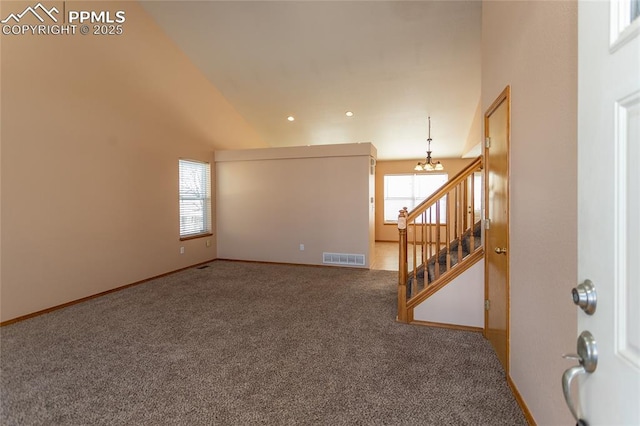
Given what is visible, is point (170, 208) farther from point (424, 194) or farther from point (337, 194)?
point (424, 194)

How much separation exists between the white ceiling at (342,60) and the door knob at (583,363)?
467 cm

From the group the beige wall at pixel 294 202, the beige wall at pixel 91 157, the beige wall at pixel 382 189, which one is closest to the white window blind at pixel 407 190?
the beige wall at pixel 382 189

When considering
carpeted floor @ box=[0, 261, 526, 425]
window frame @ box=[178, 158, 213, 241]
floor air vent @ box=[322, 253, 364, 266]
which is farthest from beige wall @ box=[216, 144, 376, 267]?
carpeted floor @ box=[0, 261, 526, 425]

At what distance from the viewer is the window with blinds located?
6035 mm

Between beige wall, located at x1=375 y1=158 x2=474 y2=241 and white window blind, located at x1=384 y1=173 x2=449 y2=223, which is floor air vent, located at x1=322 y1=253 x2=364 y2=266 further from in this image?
white window blind, located at x1=384 y1=173 x2=449 y2=223

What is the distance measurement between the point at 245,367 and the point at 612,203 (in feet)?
8.22

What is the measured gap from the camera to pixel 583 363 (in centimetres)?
66

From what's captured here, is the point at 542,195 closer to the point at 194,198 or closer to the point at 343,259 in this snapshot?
the point at 343,259

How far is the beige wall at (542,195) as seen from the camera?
1.37 m

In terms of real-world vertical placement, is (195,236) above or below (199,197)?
below

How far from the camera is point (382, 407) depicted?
1.95 m

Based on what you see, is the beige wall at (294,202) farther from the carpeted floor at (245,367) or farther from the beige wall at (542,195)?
the beige wall at (542,195)

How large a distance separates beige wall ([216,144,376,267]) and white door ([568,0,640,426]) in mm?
5264

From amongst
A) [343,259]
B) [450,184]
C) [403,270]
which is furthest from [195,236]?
[450,184]
